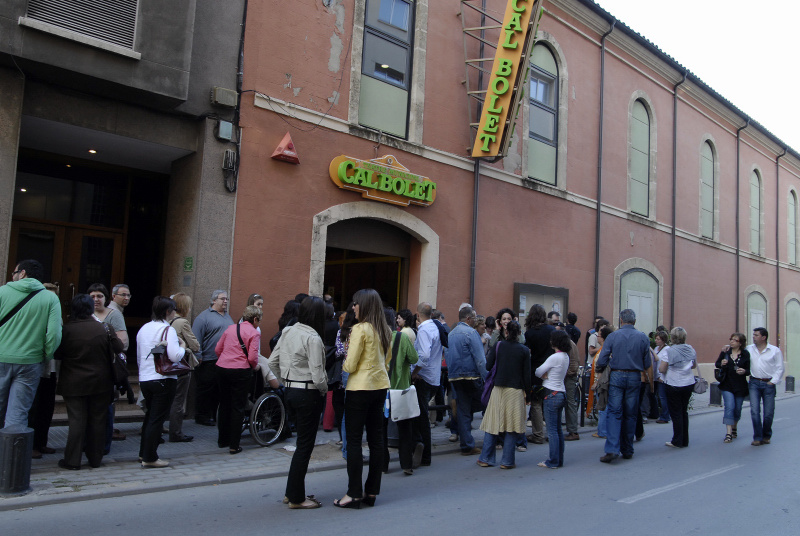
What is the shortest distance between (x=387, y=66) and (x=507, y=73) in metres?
2.52

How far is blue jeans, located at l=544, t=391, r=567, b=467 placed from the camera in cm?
770

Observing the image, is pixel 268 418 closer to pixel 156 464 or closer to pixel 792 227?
pixel 156 464

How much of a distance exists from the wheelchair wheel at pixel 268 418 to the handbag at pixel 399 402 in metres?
2.06

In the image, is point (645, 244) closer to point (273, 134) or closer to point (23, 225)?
point (273, 134)

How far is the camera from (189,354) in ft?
24.8

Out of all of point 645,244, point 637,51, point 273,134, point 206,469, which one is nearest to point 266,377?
point 206,469

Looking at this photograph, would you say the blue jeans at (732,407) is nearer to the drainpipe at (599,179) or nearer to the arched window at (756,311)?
the drainpipe at (599,179)

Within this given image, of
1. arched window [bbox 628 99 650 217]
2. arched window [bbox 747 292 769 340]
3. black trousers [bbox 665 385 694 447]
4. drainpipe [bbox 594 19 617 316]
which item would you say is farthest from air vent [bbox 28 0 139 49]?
arched window [bbox 747 292 769 340]

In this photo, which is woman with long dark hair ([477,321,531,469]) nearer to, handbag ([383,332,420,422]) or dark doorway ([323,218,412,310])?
handbag ([383,332,420,422])

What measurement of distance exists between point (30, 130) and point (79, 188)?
1.92m

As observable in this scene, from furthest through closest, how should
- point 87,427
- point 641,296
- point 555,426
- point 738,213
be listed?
1. point 738,213
2. point 641,296
3. point 555,426
4. point 87,427

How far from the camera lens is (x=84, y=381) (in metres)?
6.38

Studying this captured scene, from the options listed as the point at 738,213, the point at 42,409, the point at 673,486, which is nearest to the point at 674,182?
the point at 738,213

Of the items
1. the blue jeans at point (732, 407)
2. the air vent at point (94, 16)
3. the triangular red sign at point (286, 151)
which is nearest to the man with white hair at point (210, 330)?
the triangular red sign at point (286, 151)
